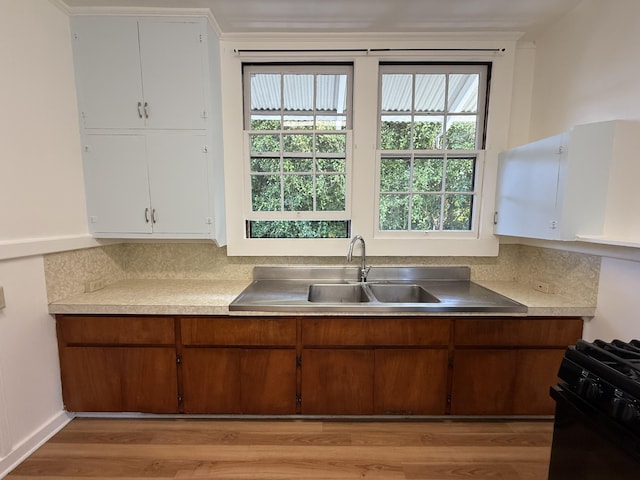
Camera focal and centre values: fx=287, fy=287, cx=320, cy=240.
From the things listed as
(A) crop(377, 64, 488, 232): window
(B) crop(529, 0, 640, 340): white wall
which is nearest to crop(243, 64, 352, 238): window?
(A) crop(377, 64, 488, 232): window

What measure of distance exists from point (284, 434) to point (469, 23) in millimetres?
2939

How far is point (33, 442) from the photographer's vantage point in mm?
1627

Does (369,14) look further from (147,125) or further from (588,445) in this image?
(588,445)

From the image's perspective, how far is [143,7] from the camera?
5.89ft

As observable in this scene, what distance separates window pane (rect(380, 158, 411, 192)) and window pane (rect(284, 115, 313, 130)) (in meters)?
0.66

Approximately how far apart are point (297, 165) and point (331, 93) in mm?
610

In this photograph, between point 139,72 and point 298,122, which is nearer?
point 139,72

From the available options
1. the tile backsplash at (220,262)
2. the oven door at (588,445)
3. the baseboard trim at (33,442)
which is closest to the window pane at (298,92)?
the tile backsplash at (220,262)

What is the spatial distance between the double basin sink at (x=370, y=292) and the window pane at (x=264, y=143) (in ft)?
3.08

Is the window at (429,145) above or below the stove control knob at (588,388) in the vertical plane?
above

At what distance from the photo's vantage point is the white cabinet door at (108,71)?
1823 millimetres

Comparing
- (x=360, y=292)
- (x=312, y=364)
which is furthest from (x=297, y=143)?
(x=312, y=364)

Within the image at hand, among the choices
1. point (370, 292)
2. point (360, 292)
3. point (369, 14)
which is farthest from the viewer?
point (360, 292)

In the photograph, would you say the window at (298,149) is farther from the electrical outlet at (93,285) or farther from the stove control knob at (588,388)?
the stove control knob at (588,388)
